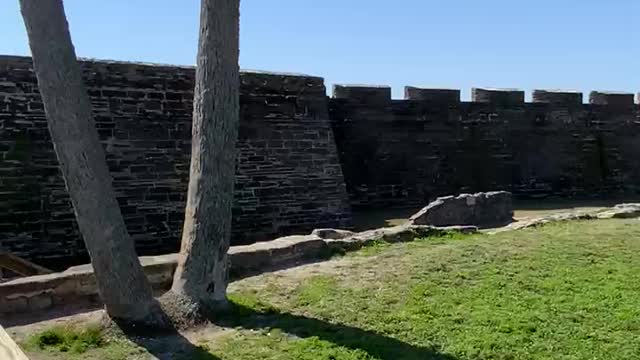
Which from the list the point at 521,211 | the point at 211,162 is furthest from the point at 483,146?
the point at 211,162

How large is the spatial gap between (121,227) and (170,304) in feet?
2.24

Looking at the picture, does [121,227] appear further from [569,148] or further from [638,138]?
[638,138]

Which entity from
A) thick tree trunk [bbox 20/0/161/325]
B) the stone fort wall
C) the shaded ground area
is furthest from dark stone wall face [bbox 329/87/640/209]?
thick tree trunk [bbox 20/0/161/325]

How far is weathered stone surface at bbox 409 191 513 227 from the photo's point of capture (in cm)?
1053

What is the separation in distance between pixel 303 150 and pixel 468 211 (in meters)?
2.72

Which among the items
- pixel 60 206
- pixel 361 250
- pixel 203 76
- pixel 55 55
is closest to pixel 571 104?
pixel 361 250

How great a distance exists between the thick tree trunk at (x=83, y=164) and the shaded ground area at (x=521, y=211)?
247 inches

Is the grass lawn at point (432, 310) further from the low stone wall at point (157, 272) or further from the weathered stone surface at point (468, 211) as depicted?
the weathered stone surface at point (468, 211)

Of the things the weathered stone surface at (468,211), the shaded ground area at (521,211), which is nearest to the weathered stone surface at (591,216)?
the weathered stone surface at (468,211)

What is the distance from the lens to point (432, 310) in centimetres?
543

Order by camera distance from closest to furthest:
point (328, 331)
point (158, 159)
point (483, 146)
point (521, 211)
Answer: point (328, 331)
point (158, 159)
point (521, 211)
point (483, 146)

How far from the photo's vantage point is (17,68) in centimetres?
872

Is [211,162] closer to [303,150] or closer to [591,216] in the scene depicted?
[303,150]

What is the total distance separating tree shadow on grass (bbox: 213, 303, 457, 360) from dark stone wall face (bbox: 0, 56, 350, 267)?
4077mm
